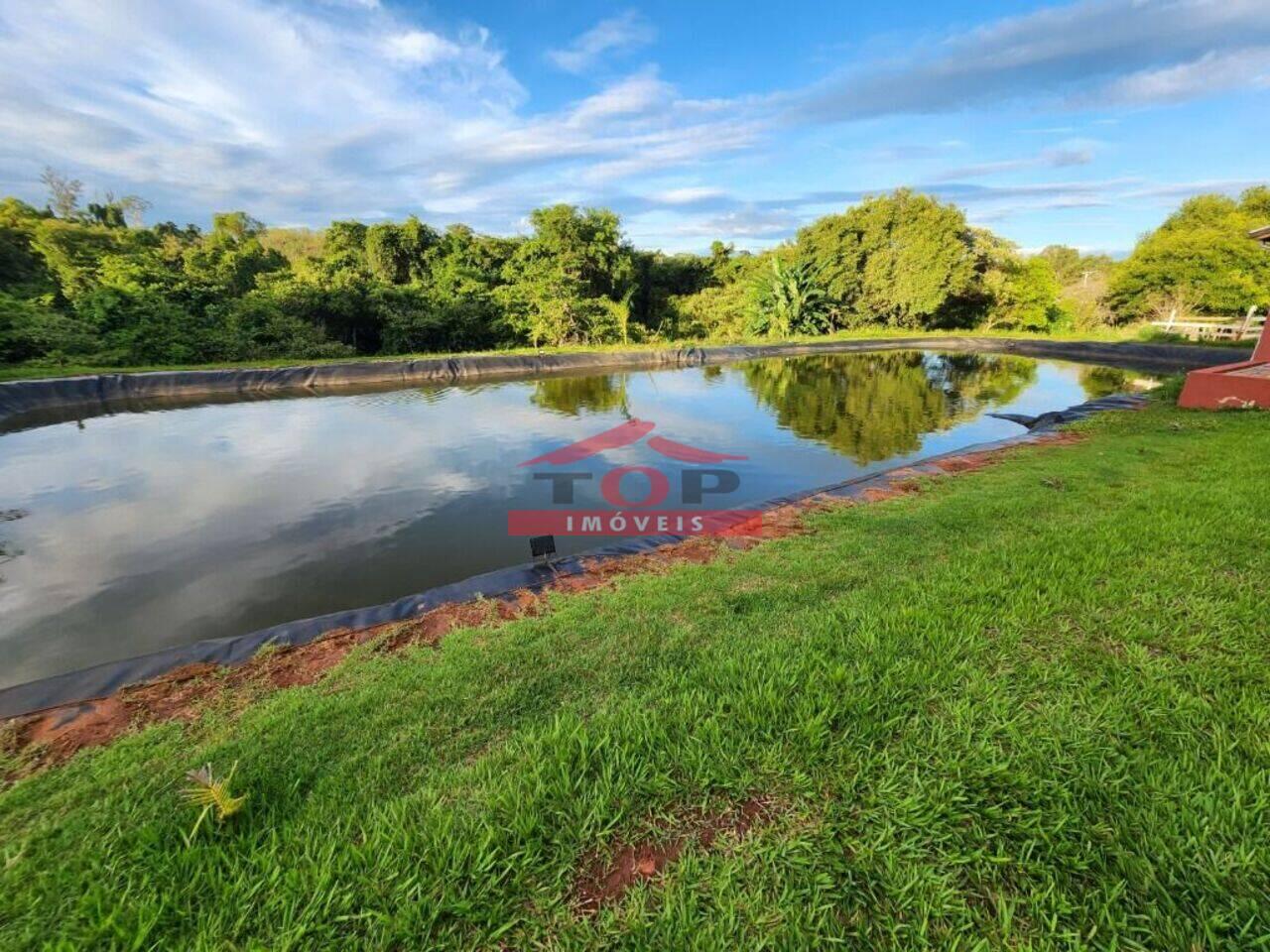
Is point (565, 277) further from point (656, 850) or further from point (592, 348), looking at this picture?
point (656, 850)

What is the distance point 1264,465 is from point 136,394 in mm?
16022

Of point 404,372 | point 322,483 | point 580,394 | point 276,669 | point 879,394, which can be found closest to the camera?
point 276,669

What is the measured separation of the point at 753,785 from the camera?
4.28ft

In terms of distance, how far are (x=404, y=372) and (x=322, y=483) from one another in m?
8.24

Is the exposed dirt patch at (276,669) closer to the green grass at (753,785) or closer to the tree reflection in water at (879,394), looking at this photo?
the green grass at (753,785)

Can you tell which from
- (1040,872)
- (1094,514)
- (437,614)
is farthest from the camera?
(1094,514)

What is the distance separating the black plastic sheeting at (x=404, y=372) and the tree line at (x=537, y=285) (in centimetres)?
264

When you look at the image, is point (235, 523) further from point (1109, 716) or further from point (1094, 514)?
point (1094, 514)

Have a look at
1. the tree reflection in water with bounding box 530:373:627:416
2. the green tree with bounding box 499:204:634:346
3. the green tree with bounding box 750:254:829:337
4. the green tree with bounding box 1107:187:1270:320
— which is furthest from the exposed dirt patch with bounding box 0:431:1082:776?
the green tree with bounding box 1107:187:1270:320

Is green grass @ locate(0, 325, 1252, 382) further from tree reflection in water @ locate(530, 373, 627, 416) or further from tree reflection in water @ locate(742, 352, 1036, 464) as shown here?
tree reflection in water @ locate(742, 352, 1036, 464)

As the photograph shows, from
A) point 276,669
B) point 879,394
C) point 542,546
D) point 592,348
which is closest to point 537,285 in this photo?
point 592,348

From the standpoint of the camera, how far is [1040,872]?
41.5 inches

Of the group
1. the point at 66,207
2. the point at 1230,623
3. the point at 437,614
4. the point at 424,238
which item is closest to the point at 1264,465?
the point at 1230,623

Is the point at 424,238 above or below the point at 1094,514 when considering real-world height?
above
